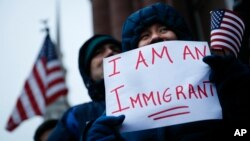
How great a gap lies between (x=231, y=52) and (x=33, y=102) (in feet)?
16.5

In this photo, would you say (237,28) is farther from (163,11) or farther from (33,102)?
(33,102)

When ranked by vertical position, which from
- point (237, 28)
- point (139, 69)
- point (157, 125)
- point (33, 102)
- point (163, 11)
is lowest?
point (33, 102)

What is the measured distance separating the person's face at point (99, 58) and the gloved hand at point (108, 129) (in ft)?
4.24

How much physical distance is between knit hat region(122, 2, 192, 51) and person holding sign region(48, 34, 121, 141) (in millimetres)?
627

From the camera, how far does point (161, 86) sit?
72.7 inches

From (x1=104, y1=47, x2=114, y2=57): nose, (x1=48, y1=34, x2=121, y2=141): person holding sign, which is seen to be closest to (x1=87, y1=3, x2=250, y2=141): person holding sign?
(x1=48, y1=34, x2=121, y2=141): person holding sign

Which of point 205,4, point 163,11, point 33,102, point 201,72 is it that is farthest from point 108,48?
point 33,102

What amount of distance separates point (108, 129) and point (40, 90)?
5008 millimetres

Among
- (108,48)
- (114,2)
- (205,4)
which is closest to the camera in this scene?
(108,48)

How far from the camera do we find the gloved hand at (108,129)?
68.0 inches

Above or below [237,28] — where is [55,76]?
below

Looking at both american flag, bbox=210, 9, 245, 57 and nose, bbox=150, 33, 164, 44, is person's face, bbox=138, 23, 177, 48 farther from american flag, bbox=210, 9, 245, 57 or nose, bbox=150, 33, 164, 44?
american flag, bbox=210, 9, 245, 57

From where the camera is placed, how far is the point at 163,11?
2.47 metres

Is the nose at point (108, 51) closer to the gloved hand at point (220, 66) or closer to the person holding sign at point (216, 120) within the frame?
the person holding sign at point (216, 120)
